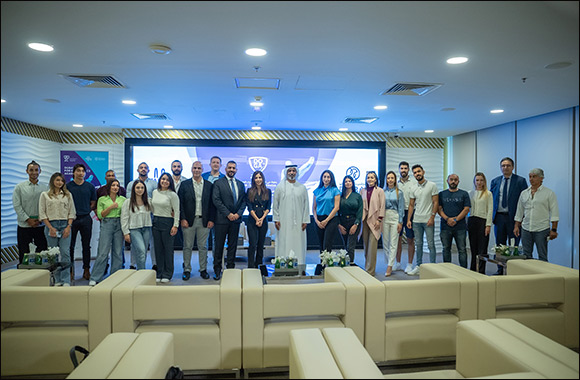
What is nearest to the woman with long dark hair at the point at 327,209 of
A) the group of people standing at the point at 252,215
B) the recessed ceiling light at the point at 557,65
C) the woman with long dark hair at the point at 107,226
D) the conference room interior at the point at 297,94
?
the group of people standing at the point at 252,215

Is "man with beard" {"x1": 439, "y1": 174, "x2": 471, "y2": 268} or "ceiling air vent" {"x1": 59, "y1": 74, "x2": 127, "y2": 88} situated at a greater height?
"ceiling air vent" {"x1": 59, "y1": 74, "x2": 127, "y2": 88}

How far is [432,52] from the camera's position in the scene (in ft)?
10.9

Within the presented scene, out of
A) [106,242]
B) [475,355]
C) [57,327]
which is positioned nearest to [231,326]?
[57,327]

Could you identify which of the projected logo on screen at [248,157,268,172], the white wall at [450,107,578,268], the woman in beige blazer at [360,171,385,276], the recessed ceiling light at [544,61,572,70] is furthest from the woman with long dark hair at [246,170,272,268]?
the white wall at [450,107,578,268]

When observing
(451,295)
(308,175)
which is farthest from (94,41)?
(308,175)

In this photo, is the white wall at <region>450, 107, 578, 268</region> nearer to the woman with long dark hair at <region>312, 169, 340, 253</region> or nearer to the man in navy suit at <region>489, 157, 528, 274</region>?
the man in navy suit at <region>489, 157, 528, 274</region>

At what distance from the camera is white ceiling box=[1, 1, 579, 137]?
2.41 m

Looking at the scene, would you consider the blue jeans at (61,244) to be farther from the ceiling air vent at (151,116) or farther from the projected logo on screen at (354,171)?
the projected logo on screen at (354,171)

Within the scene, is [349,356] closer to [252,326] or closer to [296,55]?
[252,326]

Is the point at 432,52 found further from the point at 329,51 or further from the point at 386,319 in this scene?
the point at 386,319

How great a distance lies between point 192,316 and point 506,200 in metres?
5.18

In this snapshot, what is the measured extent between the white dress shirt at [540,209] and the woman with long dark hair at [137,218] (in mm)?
4993

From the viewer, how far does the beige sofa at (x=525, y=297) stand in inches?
113

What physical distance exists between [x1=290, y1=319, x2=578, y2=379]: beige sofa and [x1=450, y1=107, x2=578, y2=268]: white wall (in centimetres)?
384
